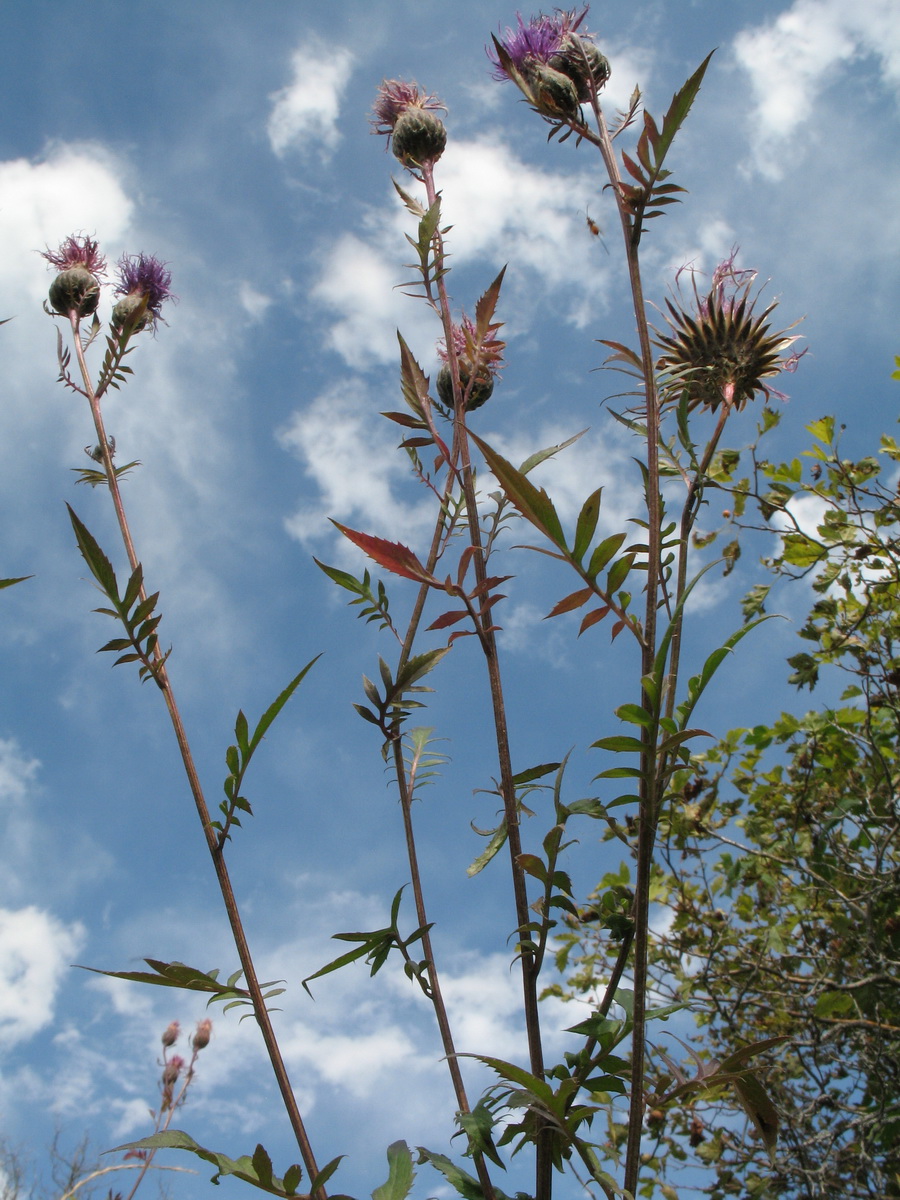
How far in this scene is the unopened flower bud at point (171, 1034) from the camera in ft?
14.0

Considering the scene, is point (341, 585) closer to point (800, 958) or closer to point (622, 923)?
point (622, 923)

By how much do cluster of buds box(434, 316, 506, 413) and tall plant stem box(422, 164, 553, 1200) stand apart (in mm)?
72

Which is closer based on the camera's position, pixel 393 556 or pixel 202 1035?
pixel 393 556

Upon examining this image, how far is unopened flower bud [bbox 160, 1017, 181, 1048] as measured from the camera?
4.25 meters

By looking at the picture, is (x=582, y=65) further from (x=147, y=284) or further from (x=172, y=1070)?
(x=172, y=1070)

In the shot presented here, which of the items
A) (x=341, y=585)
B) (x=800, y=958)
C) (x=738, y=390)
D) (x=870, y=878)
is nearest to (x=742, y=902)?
(x=800, y=958)

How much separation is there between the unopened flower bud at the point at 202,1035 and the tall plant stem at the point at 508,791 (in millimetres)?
4006

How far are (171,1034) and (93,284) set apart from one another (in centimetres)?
372

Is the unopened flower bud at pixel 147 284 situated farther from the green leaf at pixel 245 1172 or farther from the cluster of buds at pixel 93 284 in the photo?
the green leaf at pixel 245 1172

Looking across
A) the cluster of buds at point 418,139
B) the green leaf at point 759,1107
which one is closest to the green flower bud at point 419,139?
the cluster of buds at point 418,139

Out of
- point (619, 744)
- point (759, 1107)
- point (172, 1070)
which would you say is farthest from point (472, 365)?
point (172, 1070)

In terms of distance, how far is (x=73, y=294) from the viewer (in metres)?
2.34

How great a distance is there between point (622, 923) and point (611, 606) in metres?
0.41

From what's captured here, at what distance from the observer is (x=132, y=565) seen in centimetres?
152
